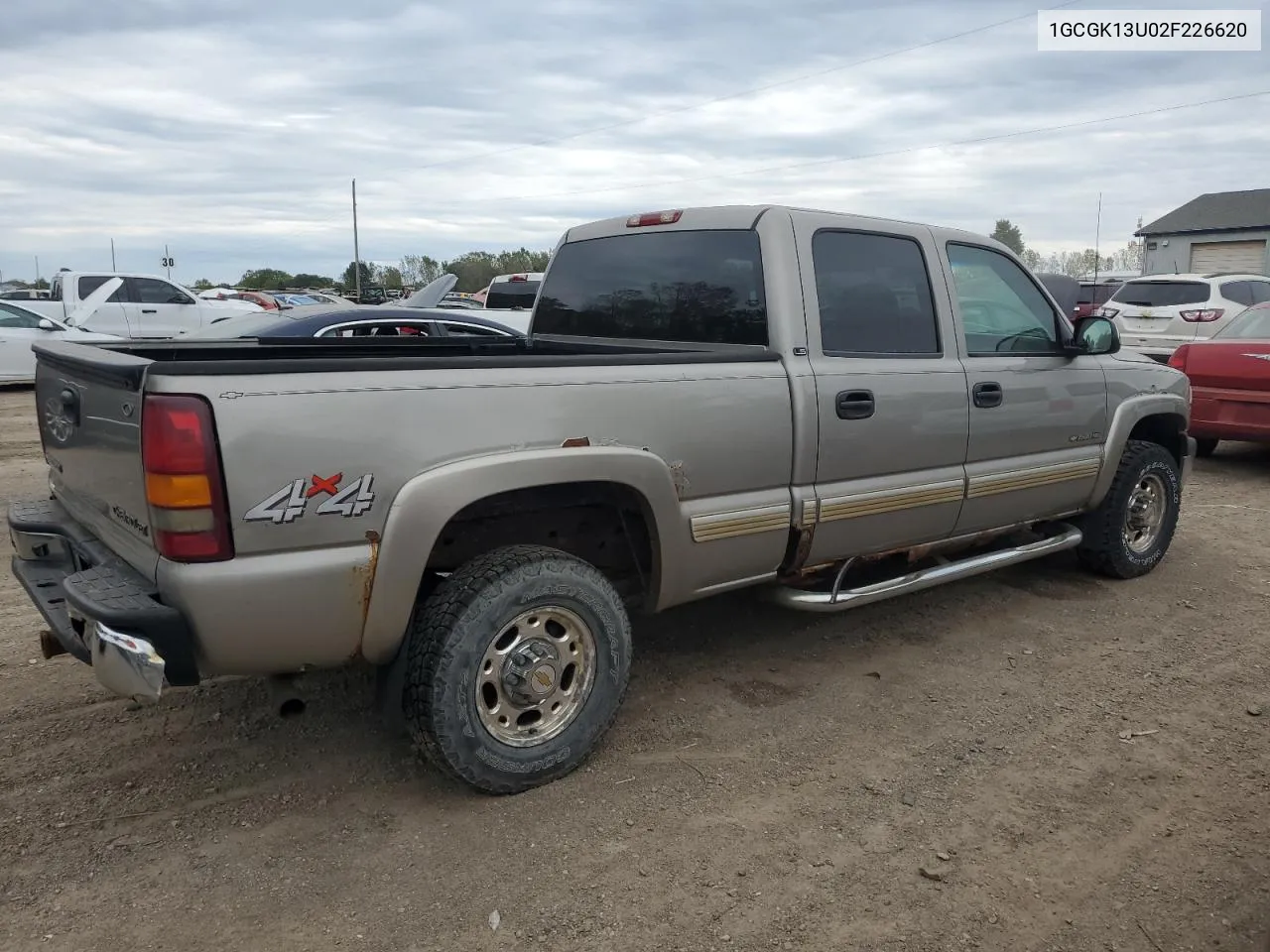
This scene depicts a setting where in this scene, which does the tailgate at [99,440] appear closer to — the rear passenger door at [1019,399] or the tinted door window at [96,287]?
the rear passenger door at [1019,399]

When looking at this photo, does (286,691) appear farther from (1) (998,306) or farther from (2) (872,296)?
(1) (998,306)

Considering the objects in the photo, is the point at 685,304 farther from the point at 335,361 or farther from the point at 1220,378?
the point at 1220,378

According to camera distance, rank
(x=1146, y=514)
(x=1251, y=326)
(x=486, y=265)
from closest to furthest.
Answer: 1. (x=1146, y=514)
2. (x=1251, y=326)
3. (x=486, y=265)

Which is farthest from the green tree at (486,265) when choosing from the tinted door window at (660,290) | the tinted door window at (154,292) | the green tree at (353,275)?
the tinted door window at (660,290)

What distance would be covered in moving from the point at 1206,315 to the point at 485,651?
13.6 meters

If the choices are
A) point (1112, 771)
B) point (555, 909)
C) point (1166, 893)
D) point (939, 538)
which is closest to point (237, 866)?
point (555, 909)

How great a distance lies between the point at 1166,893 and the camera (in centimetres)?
268

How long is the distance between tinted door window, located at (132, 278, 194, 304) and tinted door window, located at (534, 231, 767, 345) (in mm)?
14795

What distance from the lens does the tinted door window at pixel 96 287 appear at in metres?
17.0

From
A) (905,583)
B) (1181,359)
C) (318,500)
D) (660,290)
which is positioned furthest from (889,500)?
(1181,359)

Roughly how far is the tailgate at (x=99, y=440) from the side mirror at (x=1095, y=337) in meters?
4.11

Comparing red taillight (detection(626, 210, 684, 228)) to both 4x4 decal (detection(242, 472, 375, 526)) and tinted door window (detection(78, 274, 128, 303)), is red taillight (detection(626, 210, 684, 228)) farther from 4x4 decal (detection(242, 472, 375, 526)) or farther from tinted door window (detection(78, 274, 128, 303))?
tinted door window (detection(78, 274, 128, 303))

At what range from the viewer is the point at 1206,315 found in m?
13.4

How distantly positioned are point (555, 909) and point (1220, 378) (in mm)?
7829
